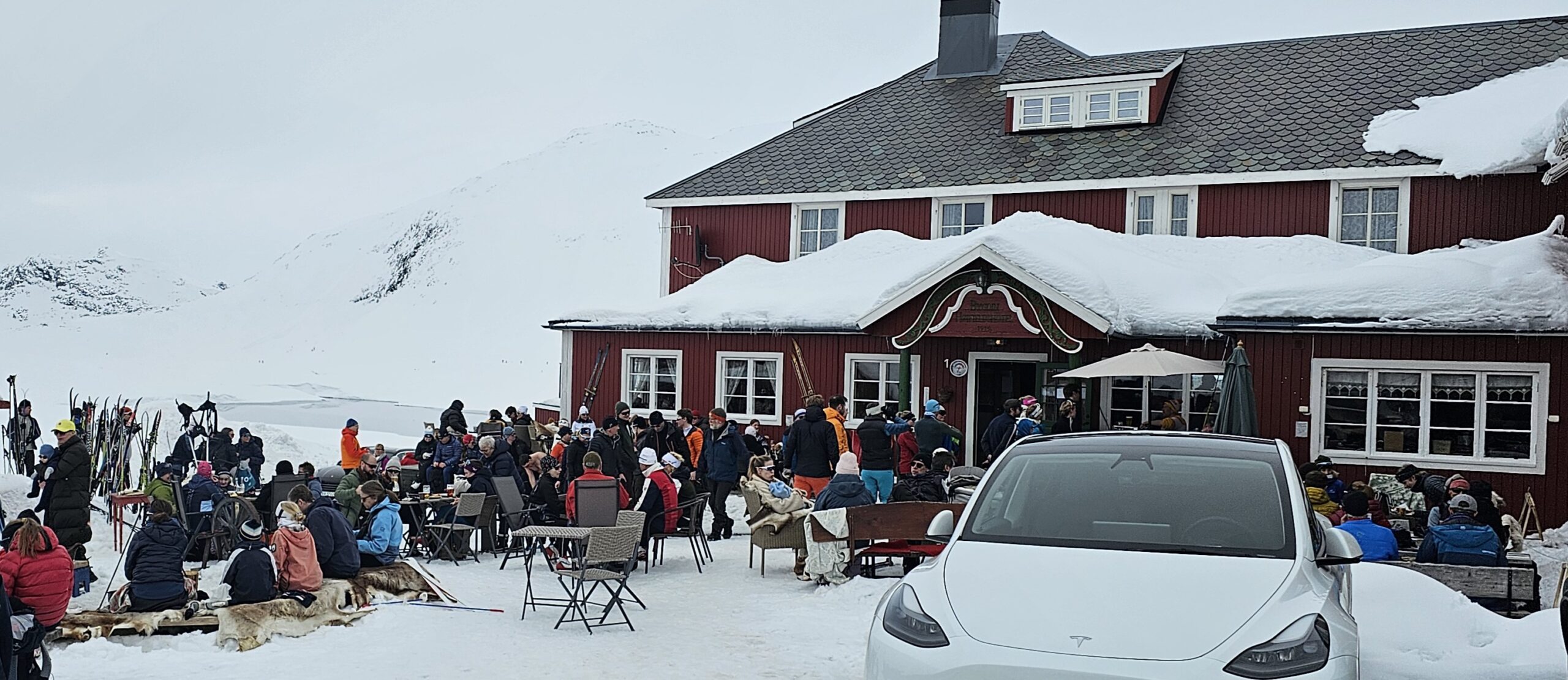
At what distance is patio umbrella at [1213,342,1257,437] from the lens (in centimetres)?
1177

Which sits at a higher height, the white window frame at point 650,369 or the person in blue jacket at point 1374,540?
the white window frame at point 650,369

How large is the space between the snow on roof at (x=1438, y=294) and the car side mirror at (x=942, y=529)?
9701 millimetres

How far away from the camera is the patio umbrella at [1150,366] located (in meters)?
13.8

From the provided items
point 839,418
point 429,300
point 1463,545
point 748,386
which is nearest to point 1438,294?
point 1463,545

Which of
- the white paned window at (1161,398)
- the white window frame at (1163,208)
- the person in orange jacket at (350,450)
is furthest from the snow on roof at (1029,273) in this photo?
the person in orange jacket at (350,450)

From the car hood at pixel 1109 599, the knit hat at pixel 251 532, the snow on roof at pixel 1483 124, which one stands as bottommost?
the knit hat at pixel 251 532

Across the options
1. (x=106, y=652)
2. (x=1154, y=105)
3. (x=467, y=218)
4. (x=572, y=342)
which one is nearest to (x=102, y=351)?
(x=467, y=218)

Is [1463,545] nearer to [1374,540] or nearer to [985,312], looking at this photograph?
[1374,540]

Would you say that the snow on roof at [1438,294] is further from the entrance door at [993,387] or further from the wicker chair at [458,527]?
the wicker chair at [458,527]

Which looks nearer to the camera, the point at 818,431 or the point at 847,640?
the point at 847,640

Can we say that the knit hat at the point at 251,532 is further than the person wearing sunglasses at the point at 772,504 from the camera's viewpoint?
No

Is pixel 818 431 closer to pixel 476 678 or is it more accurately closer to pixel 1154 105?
pixel 476 678

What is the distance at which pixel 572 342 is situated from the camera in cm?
2173

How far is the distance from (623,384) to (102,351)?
207 ft
